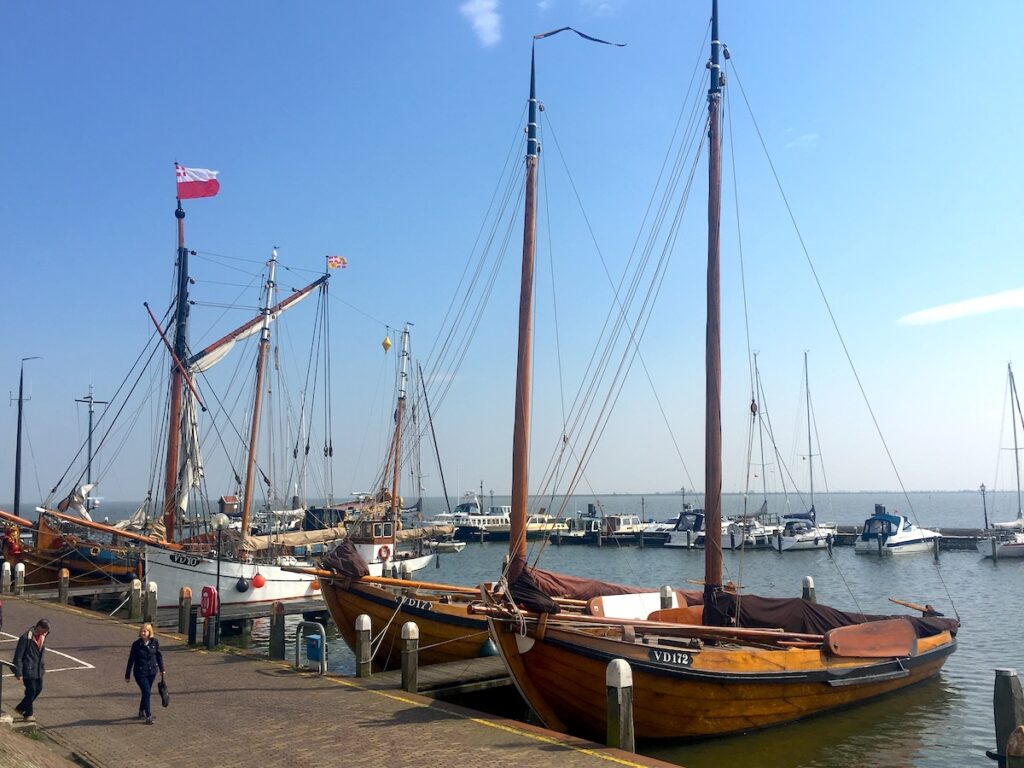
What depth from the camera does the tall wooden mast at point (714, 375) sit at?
18359mm

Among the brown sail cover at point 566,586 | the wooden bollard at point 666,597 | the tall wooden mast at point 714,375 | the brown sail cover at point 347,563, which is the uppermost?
the tall wooden mast at point 714,375

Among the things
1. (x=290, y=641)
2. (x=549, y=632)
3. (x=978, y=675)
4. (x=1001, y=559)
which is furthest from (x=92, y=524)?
(x=1001, y=559)

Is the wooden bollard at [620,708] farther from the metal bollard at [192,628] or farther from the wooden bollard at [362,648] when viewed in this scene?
the metal bollard at [192,628]

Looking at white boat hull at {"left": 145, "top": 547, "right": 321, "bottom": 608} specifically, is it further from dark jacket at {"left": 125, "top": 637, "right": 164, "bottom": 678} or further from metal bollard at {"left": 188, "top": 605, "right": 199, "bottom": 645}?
dark jacket at {"left": 125, "top": 637, "right": 164, "bottom": 678}

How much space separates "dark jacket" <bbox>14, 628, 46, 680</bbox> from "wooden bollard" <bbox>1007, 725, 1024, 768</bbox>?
13.9 metres

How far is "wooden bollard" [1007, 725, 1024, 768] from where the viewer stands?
33.6 ft

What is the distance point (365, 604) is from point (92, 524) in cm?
1834

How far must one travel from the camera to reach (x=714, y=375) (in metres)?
19.2

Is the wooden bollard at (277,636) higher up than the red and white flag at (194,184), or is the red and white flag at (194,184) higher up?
the red and white flag at (194,184)

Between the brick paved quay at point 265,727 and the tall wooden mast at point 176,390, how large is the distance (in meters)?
21.0

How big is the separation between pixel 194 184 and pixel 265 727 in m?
33.3

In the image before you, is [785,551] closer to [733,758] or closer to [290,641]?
[290,641]

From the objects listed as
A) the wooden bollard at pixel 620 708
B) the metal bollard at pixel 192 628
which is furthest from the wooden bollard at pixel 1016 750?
the metal bollard at pixel 192 628

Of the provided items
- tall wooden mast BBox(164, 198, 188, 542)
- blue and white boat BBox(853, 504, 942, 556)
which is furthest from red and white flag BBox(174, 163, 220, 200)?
blue and white boat BBox(853, 504, 942, 556)
